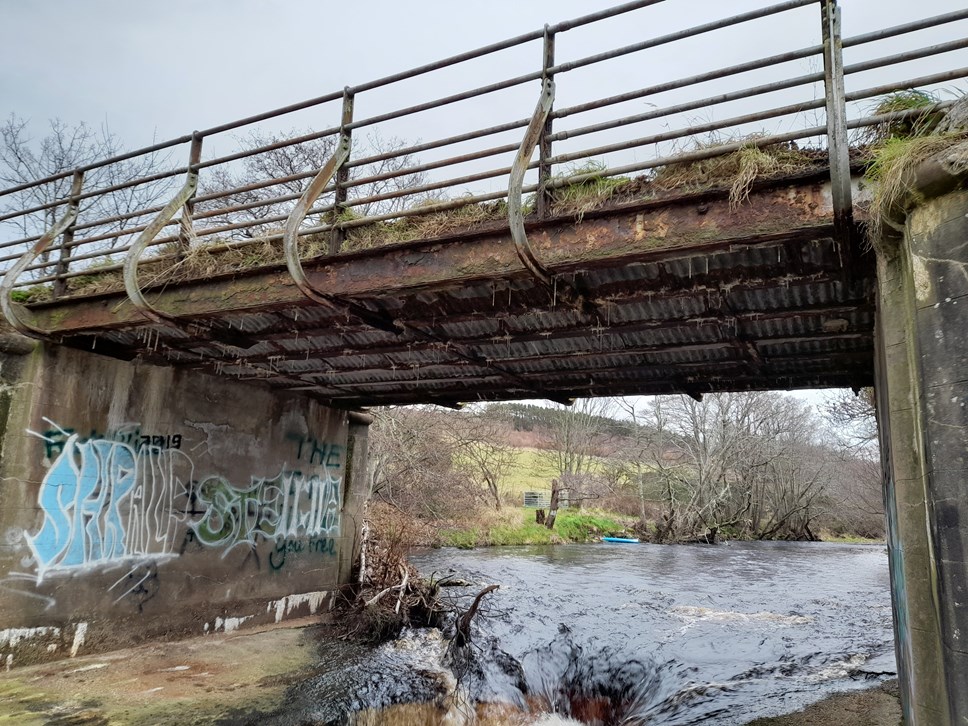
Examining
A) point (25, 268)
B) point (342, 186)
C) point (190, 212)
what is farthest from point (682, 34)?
point (25, 268)

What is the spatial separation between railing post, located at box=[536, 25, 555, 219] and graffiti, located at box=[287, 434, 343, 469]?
7541 mm

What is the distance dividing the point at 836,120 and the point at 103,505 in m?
8.85

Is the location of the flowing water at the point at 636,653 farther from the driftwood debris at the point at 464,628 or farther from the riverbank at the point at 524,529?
the riverbank at the point at 524,529

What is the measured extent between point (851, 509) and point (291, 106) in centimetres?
4219

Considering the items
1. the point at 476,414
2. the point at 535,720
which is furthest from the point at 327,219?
the point at 476,414

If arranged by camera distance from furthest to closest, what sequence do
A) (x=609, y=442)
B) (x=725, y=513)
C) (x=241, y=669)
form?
(x=609, y=442) → (x=725, y=513) → (x=241, y=669)

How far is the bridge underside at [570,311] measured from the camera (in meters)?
4.56

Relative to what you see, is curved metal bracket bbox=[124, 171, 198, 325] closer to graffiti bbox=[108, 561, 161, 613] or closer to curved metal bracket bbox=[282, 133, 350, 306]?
curved metal bracket bbox=[282, 133, 350, 306]

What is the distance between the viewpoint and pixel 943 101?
3912 mm

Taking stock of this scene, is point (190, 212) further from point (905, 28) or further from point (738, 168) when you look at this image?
point (905, 28)

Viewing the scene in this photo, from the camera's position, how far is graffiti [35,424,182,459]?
301 inches

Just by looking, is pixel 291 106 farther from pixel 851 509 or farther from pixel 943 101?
pixel 851 509

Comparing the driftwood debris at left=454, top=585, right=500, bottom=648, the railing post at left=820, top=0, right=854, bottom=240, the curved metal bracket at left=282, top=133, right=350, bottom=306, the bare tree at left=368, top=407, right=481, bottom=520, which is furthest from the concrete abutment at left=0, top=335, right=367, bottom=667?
the bare tree at left=368, top=407, right=481, bottom=520

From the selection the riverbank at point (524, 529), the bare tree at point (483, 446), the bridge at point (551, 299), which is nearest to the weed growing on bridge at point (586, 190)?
the bridge at point (551, 299)
